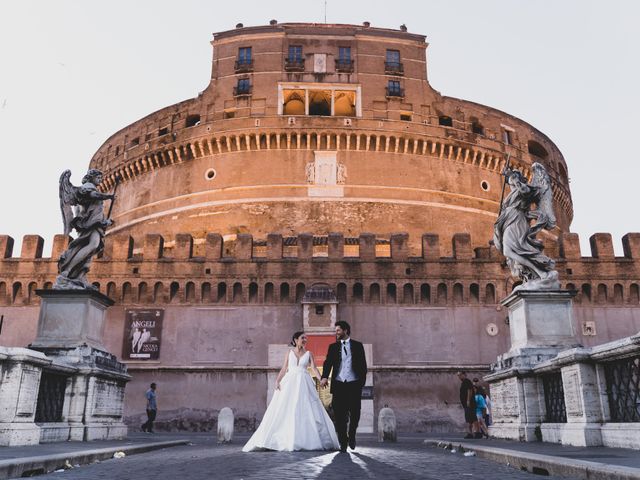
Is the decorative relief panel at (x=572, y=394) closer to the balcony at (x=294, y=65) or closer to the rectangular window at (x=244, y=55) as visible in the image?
the balcony at (x=294, y=65)

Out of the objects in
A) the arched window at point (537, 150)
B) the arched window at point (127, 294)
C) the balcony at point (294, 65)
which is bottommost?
the arched window at point (127, 294)

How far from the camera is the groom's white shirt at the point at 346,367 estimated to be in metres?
6.49

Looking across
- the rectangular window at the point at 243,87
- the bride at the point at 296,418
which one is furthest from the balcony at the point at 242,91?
the bride at the point at 296,418

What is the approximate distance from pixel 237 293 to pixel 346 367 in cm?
1442

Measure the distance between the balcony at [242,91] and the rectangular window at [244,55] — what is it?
1.46 m

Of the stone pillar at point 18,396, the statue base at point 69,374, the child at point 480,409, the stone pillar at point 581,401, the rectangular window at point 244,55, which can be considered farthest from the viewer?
the rectangular window at point 244,55

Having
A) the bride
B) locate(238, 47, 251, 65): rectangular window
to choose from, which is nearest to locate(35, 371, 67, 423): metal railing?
the bride

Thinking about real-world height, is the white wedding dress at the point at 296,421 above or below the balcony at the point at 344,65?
below

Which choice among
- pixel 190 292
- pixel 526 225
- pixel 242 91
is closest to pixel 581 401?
pixel 526 225

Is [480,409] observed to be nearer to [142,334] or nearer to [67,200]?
[67,200]

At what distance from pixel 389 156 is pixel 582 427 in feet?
76.6

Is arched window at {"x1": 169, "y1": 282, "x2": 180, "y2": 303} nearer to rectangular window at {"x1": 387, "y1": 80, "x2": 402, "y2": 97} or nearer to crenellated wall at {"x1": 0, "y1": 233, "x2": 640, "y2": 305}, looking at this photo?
crenellated wall at {"x1": 0, "y1": 233, "x2": 640, "y2": 305}

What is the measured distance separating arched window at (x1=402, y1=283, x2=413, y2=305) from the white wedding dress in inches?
538

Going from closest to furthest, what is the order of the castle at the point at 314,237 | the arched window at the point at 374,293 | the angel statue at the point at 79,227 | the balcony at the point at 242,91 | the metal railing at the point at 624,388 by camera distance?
the metal railing at the point at 624,388 < the angel statue at the point at 79,227 < the castle at the point at 314,237 < the arched window at the point at 374,293 < the balcony at the point at 242,91
